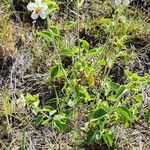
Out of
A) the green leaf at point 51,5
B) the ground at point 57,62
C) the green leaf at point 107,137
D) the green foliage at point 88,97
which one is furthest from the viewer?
the ground at point 57,62

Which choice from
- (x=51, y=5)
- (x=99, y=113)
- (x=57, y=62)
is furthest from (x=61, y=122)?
(x=51, y=5)

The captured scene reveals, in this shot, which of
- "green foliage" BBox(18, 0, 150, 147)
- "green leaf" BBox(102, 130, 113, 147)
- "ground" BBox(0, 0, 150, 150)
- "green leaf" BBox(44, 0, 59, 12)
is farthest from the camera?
"ground" BBox(0, 0, 150, 150)

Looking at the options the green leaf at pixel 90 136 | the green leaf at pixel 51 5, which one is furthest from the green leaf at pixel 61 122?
the green leaf at pixel 51 5

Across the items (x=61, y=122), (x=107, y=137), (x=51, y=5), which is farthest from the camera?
(x=107, y=137)

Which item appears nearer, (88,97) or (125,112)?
(125,112)

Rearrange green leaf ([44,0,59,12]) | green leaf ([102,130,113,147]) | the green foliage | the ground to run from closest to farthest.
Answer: green leaf ([44,0,59,12])
the green foliage
green leaf ([102,130,113,147])
the ground

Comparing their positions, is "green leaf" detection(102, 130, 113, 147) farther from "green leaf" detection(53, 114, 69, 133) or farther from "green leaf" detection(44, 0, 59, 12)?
"green leaf" detection(44, 0, 59, 12)

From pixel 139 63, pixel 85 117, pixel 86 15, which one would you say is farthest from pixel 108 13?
pixel 85 117

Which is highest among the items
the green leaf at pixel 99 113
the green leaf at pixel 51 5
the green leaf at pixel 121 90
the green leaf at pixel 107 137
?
the green leaf at pixel 51 5

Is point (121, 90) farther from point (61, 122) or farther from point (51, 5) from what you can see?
point (51, 5)

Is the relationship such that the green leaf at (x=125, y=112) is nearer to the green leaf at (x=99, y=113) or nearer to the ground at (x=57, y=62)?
the green leaf at (x=99, y=113)

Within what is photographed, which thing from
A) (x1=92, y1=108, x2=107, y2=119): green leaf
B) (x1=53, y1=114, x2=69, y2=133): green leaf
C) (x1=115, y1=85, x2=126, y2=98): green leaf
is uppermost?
(x1=115, y1=85, x2=126, y2=98): green leaf

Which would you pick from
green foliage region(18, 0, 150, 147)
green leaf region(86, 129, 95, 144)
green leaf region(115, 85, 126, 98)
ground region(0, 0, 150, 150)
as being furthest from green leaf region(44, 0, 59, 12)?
green leaf region(86, 129, 95, 144)
